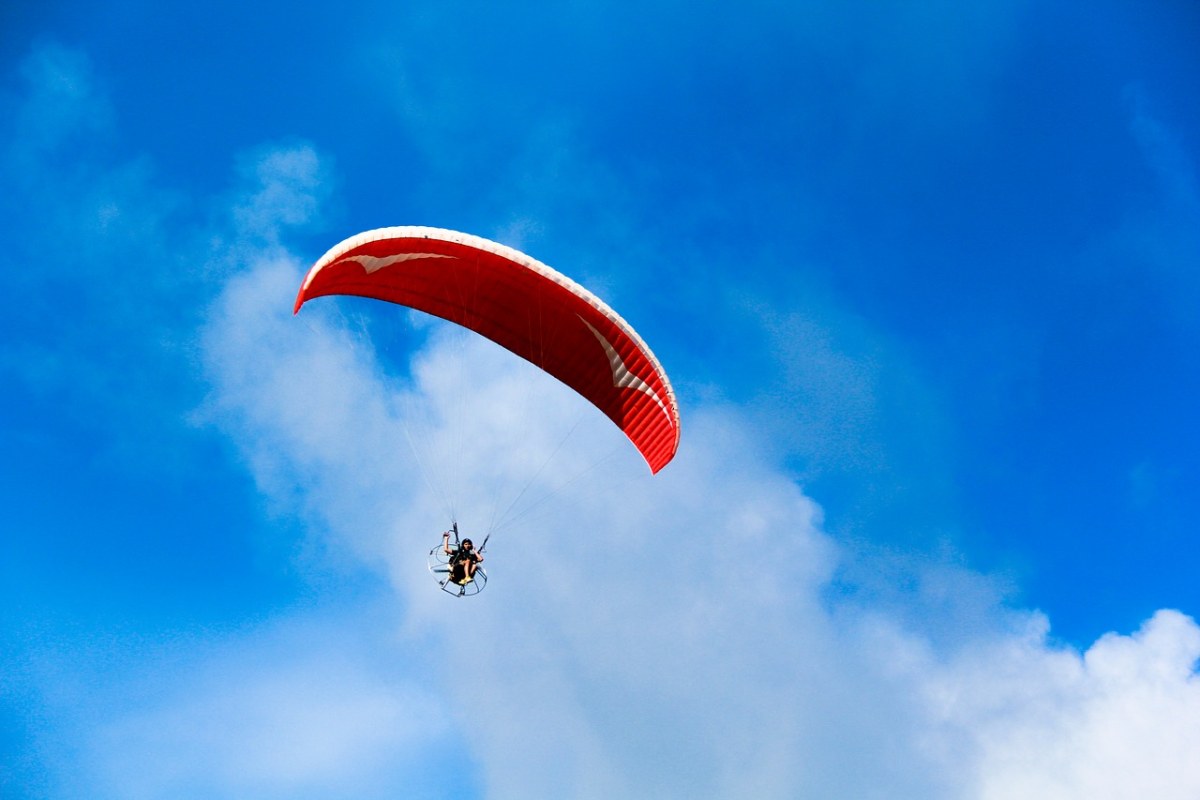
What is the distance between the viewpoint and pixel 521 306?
66.1 feet

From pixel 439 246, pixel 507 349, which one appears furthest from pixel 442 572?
pixel 439 246

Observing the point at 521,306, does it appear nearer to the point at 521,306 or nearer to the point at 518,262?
the point at 521,306

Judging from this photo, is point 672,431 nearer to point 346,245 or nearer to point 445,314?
point 445,314

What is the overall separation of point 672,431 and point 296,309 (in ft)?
29.7

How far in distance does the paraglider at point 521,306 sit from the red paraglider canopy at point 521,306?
26 mm

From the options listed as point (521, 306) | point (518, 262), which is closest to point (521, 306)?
point (521, 306)

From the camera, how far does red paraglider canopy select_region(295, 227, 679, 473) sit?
18281mm

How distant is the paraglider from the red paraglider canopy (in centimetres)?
3

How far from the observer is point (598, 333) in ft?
65.1

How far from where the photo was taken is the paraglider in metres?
18.3

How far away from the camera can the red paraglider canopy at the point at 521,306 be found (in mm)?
18281

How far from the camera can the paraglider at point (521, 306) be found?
59.9 ft

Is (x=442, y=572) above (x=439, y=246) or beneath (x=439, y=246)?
beneath

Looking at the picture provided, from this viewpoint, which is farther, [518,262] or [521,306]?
[521,306]
